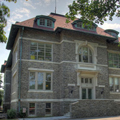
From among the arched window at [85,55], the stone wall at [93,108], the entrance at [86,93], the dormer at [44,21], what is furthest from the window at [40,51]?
the stone wall at [93,108]

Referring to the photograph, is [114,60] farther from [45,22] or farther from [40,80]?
[40,80]

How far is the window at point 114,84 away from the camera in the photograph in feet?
77.7

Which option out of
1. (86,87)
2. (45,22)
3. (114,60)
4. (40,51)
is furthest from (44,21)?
(114,60)

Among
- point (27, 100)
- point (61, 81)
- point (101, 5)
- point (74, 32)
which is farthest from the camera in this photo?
point (74, 32)

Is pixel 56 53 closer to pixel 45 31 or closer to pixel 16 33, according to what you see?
pixel 45 31

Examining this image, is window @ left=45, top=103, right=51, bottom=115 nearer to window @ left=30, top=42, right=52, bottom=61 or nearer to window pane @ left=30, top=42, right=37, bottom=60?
window @ left=30, top=42, right=52, bottom=61

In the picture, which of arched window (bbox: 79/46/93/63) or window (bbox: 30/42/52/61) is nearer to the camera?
window (bbox: 30/42/52/61)

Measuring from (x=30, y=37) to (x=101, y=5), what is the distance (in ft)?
31.1

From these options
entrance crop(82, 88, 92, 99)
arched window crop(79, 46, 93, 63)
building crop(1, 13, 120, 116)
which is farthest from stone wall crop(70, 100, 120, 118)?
arched window crop(79, 46, 93, 63)

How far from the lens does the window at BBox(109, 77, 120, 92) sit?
2367cm

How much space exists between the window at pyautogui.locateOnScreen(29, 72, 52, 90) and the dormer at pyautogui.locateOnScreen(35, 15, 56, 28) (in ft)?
18.2

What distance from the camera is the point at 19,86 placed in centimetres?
1920

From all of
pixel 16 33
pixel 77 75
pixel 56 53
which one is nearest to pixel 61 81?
pixel 77 75

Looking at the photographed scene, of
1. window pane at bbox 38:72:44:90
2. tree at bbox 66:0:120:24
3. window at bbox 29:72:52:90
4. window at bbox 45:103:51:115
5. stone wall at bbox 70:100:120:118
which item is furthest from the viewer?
window pane at bbox 38:72:44:90
